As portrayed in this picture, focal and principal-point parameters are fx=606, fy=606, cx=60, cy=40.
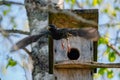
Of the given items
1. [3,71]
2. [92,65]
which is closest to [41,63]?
[92,65]

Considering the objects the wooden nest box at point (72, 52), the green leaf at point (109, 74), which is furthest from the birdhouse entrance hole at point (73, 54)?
the green leaf at point (109, 74)

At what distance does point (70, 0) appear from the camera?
7020 mm

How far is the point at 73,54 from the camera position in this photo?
4.80 metres

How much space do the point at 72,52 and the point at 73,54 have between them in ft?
0.06

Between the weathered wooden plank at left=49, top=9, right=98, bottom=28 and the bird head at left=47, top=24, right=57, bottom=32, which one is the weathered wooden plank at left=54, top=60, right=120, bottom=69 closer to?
the bird head at left=47, top=24, right=57, bottom=32

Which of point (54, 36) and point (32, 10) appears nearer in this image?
point (54, 36)

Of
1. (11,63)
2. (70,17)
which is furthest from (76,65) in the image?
(11,63)

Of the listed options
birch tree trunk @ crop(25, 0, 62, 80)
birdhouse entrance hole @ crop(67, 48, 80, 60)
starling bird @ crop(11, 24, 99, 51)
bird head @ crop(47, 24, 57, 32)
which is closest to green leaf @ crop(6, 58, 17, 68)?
birch tree trunk @ crop(25, 0, 62, 80)

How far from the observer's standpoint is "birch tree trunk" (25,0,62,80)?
4737 millimetres

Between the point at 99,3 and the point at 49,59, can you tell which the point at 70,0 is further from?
the point at 49,59

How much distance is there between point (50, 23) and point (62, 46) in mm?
216

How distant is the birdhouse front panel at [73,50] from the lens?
4.80 m

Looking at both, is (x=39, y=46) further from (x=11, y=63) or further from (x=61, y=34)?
(x=11, y=63)

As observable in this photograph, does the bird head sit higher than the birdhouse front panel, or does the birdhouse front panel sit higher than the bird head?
the bird head
